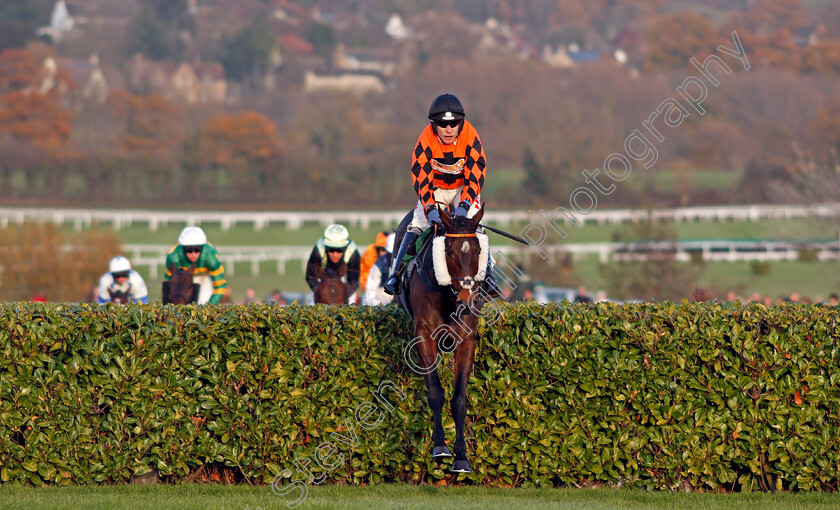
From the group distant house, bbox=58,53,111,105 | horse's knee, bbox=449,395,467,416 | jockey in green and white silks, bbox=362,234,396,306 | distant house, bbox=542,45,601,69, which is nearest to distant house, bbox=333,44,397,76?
distant house, bbox=542,45,601,69

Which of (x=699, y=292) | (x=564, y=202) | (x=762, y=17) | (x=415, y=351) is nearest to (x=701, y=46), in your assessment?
(x=762, y=17)

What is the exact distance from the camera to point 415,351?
24.4 feet

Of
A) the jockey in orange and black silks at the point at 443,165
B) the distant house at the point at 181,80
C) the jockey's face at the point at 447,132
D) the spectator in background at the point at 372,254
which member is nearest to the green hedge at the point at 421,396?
the jockey in orange and black silks at the point at 443,165

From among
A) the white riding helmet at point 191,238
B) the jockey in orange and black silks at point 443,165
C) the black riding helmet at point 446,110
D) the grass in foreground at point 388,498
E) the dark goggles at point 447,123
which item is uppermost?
the black riding helmet at point 446,110

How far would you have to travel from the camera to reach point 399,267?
729 centimetres

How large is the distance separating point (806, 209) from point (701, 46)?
166 feet

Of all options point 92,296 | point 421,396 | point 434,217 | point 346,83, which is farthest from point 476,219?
point 346,83

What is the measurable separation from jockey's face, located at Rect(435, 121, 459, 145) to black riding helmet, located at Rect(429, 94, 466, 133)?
38 millimetres

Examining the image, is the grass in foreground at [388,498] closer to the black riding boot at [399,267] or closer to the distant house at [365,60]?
the black riding boot at [399,267]

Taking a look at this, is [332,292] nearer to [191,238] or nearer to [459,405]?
[191,238]

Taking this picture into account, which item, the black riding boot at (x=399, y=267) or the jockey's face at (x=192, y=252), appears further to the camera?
the jockey's face at (x=192, y=252)

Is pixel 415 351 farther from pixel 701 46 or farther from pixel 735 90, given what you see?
pixel 701 46

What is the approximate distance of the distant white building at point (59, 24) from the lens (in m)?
109

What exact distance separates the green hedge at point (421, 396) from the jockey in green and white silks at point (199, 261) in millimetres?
2964
